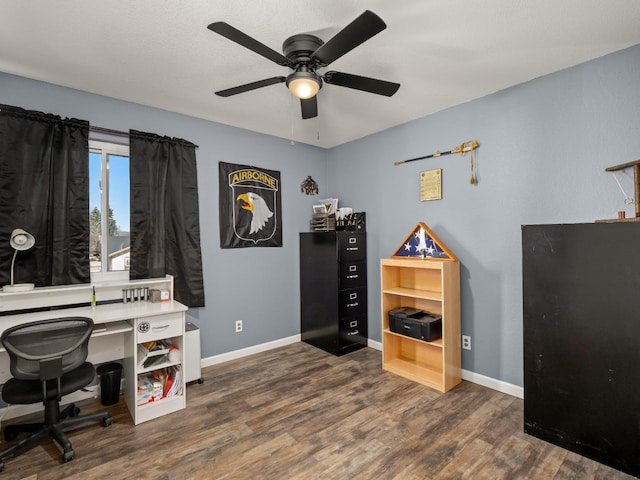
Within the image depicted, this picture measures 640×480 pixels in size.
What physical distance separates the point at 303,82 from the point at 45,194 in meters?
2.21

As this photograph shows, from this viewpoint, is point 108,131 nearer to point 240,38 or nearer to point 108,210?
point 108,210

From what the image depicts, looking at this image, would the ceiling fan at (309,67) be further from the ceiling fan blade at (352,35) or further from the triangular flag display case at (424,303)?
the triangular flag display case at (424,303)

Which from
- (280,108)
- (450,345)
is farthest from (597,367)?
(280,108)

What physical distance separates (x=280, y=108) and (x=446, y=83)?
1.47m

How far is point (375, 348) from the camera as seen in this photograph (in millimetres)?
→ 3762

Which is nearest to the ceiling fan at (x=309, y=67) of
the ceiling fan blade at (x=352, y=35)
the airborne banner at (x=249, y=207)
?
the ceiling fan blade at (x=352, y=35)

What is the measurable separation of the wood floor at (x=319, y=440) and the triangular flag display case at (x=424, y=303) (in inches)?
7.9

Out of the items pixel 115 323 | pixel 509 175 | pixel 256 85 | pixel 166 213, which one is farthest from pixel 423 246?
pixel 115 323

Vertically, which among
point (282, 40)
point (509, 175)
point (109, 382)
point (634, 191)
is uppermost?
point (282, 40)

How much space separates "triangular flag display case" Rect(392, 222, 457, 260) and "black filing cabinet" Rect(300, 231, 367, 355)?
55 centimetres

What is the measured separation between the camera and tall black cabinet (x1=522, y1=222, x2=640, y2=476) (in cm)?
173

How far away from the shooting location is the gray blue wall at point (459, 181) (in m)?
2.24

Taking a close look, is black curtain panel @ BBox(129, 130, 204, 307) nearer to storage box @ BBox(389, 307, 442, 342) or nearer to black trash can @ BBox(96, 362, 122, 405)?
black trash can @ BBox(96, 362, 122, 405)

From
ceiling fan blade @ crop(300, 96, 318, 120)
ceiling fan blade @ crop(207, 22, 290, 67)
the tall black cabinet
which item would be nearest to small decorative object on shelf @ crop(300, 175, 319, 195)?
ceiling fan blade @ crop(300, 96, 318, 120)
